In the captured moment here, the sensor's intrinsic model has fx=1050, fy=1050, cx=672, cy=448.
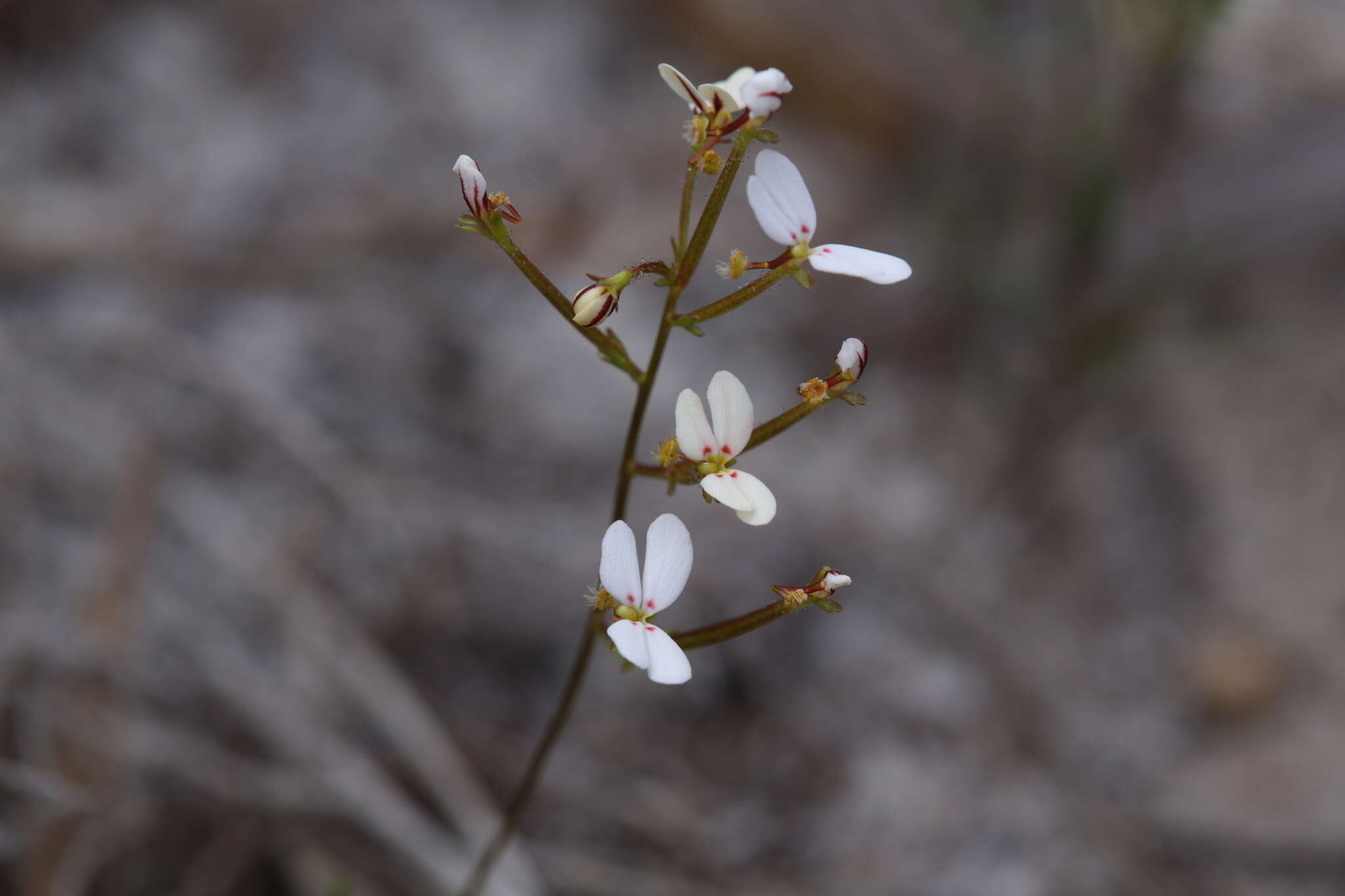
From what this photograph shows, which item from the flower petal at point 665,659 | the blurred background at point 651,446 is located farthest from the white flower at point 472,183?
the blurred background at point 651,446

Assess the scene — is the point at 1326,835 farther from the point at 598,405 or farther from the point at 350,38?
the point at 350,38

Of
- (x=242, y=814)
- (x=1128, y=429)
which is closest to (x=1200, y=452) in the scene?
(x=1128, y=429)

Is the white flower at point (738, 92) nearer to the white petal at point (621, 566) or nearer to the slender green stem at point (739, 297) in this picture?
the slender green stem at point (739, 297)

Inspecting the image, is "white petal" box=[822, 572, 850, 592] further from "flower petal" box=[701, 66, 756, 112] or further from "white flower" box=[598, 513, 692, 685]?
"flower petal" box=[701, 66, 756, 112]

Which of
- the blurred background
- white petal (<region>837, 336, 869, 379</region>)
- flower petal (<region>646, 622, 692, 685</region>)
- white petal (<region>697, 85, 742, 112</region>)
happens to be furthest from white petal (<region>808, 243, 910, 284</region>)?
the blurred background

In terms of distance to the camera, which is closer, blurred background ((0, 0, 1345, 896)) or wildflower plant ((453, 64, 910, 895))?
wildflower plant ((453, 64, 910, 895))

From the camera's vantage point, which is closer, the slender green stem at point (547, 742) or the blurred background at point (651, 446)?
the slender green stem at point (547, 742)

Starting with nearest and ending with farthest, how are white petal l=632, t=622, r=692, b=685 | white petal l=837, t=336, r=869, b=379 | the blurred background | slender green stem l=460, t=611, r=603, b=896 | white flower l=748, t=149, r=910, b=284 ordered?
white petal l=632, t=622, r=692, b=685
white flower l=748, t=149, r=910, b=284
white petal l=837, t=336, r=869, b=379
slender green stem l=460, t=611, r=603, b=896
the blurred background

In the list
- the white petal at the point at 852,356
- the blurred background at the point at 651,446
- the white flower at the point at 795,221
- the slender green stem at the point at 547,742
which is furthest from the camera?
the blurred background at the point at 651,446
